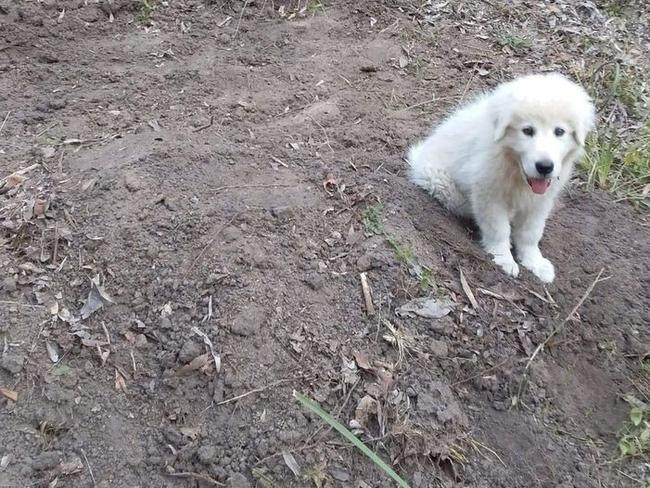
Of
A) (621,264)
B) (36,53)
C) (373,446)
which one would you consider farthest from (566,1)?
(373,446)

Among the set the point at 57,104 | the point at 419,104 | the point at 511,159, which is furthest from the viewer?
the point at 419,104

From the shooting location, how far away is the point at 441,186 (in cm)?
370

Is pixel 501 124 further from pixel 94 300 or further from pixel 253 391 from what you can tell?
pixel 94 300

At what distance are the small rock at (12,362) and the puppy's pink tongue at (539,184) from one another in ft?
7.88

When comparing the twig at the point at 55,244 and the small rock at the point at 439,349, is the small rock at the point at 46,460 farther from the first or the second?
the small rock at the point at 439,349

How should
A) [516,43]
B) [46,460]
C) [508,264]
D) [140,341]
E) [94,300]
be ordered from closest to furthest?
[46,460], [140,341], [94,300], [508,264], [516,43]

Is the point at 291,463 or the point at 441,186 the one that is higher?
the point at 441,186

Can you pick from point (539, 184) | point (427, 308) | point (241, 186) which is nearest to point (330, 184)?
point (241, 186)

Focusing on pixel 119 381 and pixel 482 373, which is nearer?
pixel 119 381

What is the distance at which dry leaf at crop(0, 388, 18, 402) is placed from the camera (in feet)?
8.22

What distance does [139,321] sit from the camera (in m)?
2.78

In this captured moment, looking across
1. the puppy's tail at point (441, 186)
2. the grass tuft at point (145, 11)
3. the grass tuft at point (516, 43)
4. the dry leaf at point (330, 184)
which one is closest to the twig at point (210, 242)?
the dry leaf at point (330, 184)

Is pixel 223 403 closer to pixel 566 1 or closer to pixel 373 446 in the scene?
pixel 373 446

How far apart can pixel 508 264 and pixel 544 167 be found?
629 mm
